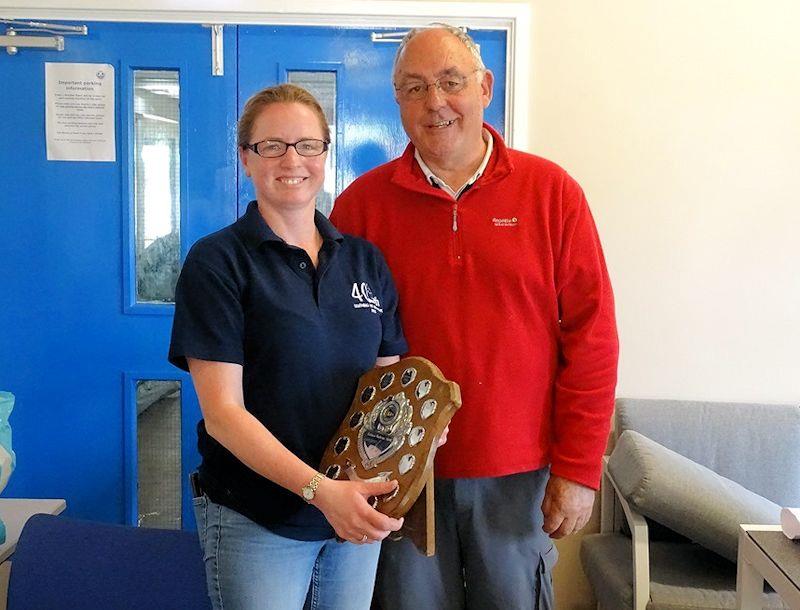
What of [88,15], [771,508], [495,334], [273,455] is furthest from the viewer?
[88,15]

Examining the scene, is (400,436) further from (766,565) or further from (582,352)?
(766,565)

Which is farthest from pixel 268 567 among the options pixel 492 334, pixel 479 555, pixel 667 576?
pixel 667 576

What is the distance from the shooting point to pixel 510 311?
1.47 m

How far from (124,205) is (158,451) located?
2.84 ft

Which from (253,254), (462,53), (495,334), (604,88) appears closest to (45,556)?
(253,254)

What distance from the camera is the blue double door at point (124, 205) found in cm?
243

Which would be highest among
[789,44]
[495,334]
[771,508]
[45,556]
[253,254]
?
[789,44]

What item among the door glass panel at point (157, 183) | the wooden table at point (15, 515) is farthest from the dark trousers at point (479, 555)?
the door glass panel at point (157, 183)

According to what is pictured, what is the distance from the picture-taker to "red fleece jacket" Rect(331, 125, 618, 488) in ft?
4.78

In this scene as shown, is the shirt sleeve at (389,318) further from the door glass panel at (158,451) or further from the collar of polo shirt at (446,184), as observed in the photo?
the door glass panel at (158,451)

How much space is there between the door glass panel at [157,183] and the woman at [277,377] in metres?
1.38

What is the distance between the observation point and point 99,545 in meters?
1.33

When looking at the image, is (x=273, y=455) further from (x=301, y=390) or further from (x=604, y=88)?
(x=604, y=88)

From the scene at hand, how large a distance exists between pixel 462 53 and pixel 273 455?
35.0 inches
